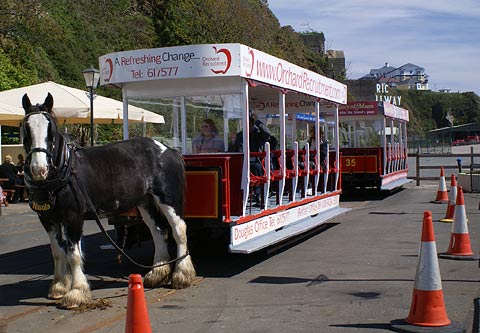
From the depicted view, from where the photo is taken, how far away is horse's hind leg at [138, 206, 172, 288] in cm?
844

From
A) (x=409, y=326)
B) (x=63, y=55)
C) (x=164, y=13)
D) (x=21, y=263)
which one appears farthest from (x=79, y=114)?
(x=164, y=13)

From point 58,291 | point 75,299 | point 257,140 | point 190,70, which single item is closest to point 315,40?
point 257,140

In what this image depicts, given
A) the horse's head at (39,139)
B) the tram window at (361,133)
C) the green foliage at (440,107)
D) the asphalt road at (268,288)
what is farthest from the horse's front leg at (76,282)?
the green foliage at (440,107)

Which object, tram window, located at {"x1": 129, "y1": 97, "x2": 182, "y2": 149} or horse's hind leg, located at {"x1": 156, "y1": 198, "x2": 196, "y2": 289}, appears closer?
horse's hind leg, located at {"x1": 156, "y1": 198, "x2": 196, "y2": 289}

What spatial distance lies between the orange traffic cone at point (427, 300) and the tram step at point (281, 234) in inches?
112

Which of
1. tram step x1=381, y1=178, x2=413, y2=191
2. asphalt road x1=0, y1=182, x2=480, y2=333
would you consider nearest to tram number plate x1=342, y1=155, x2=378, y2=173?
tram step x1=381, y1=178, x2=413, y2=191

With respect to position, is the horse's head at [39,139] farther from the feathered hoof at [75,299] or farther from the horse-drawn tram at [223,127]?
the horse-drawn tram at [223,127]

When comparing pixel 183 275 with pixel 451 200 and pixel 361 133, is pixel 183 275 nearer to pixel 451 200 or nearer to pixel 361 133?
pixel 451 200

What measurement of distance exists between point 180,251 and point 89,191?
1467mm

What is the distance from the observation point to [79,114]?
1925 cm

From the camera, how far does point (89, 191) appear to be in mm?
7789

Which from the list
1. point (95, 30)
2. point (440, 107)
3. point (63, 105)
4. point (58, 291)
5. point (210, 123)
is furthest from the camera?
point (440, 107)

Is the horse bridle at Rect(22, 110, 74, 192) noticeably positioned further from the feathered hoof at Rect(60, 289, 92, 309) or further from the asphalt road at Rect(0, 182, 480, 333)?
the asphalt road at Rect(0, 182, 480, 333)

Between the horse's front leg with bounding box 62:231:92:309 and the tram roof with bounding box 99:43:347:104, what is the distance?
9.13 ft
